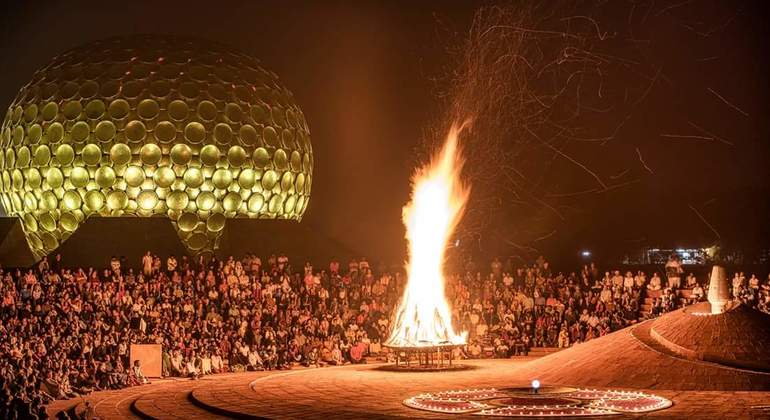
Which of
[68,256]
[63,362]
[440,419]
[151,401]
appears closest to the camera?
[440,419]

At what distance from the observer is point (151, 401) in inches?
851

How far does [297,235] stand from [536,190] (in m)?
17.3

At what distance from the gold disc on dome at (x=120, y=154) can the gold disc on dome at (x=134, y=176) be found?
1.12 feet

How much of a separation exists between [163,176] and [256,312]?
9832mm

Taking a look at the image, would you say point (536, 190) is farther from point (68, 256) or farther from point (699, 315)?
point (699, 315)

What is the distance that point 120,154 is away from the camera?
1531 inches

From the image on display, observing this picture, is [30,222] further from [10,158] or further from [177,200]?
[177,200]

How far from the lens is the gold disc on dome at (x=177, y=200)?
3922 centimetres

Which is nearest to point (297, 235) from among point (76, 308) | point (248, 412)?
point (76, 308)

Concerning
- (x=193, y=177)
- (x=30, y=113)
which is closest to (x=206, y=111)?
(x=193, y=177)

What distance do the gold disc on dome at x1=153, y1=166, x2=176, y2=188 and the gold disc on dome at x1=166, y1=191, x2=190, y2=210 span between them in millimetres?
448

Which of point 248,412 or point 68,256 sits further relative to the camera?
point 68,256

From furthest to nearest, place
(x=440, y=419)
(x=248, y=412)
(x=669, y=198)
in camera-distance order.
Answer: (x=669, y=198)
(x=248, y=412)
(x=440, y=419)

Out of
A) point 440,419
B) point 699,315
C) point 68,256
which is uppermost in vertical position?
point 68,256
